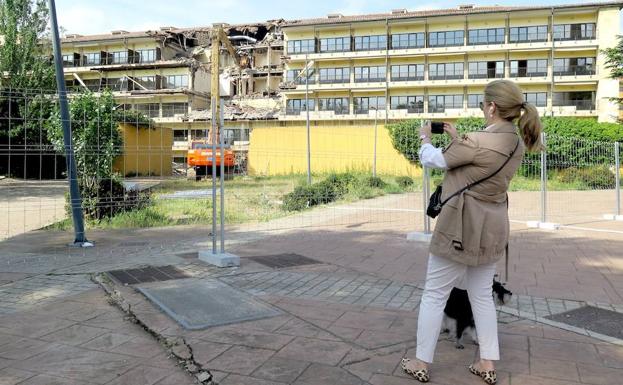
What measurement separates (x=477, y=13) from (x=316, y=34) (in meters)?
15.5

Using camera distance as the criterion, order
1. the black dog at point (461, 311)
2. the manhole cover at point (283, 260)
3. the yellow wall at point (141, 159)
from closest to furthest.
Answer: the black dog at point (461, 311) < the manhole cover at point (283, 260) < the yellow wall at point (141, 159)

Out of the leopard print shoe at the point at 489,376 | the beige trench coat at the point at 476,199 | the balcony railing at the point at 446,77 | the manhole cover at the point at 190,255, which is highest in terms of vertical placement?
the balcony railing at the point at 446,77

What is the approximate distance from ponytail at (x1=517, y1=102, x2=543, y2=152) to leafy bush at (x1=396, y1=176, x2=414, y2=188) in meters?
17.2

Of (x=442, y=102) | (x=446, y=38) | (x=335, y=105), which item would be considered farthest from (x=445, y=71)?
(x=335, y=105)

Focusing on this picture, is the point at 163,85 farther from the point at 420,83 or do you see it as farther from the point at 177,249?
the point at 177,249

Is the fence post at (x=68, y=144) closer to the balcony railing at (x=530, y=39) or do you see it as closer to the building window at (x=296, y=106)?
the building window at (x=296, y=106)

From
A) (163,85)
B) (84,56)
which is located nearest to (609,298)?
(163,85)

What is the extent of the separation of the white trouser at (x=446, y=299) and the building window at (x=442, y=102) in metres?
49.3

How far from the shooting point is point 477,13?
160 ft

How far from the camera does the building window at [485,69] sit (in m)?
49.3

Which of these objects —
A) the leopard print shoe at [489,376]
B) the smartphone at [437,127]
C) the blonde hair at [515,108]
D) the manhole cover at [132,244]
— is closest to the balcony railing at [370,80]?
the manhole cover at [132,244]

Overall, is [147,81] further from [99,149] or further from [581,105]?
[99,149]

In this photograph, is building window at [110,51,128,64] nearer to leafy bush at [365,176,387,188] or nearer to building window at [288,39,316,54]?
building window at [288,39,316,54]

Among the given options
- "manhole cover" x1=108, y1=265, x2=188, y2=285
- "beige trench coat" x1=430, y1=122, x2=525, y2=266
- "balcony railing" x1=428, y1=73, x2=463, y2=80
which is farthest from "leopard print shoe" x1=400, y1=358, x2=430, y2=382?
"balcony railing" x1=428, y1=73, x2=463, y2=80
